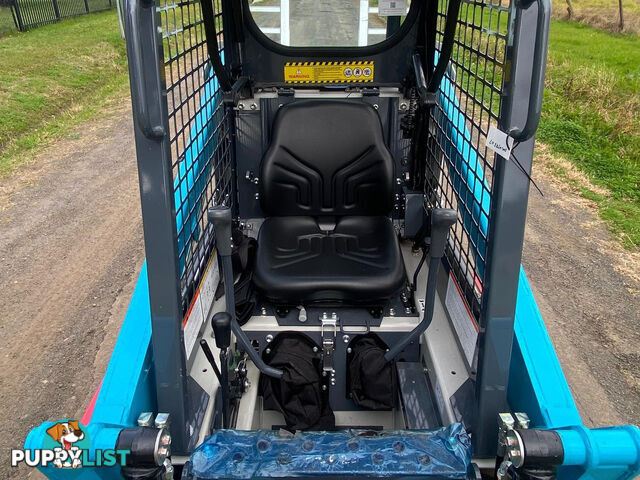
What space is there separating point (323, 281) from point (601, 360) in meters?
1.90

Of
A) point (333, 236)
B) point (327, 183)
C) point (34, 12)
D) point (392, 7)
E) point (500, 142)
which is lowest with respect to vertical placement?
point (333, 236)

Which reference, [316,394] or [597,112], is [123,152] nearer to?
[316,394]

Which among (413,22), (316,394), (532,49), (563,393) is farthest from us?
(413,22)

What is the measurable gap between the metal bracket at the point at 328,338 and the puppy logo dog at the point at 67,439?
0.99 meters

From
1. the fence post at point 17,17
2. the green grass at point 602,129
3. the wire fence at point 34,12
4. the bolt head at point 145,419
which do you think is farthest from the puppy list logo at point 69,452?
the fence post at point 17,17

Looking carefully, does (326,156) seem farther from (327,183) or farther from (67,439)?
(67,439)

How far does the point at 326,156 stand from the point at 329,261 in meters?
0.52

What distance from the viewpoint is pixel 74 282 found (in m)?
3.86

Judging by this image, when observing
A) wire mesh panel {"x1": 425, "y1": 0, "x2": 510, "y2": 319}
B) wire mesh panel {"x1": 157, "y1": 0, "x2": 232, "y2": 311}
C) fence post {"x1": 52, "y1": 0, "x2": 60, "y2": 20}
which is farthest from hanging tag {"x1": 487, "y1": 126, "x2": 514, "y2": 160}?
fence post {"x1": 52, "y1": 0, "x2": 60, "y2": 20}

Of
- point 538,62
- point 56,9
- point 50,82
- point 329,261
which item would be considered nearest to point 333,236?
point 329,261

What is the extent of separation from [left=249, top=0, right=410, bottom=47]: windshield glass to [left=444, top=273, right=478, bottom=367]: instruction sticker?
1276mm

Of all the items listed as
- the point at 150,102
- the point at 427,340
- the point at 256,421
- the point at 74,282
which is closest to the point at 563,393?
the point at 427,340

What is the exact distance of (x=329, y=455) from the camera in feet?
4.74

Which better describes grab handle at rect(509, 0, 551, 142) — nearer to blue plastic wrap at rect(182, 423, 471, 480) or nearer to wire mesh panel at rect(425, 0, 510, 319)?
wire mesh panel at rect(425, 0, 510, 319)
